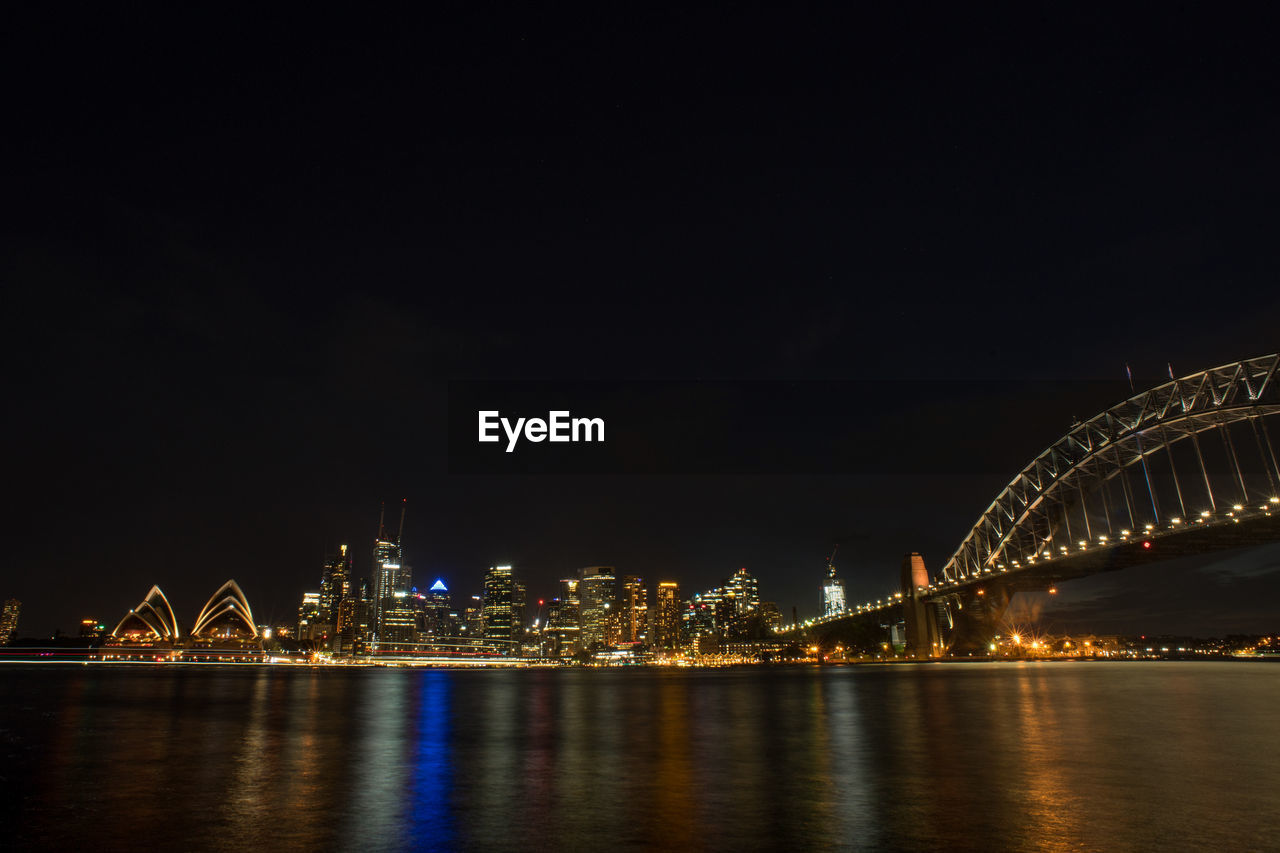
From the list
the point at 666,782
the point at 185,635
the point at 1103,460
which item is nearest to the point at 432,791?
the point at 666,782

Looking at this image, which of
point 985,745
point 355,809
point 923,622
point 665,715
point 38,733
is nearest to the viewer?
point 355,809

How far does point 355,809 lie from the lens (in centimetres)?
1053

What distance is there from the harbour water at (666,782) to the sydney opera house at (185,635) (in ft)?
554

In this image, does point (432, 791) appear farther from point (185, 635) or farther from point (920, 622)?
point (185, 635)

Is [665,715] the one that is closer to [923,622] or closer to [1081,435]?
[1081,435]

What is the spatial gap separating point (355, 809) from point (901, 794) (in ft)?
26.0

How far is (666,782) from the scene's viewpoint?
1259cm

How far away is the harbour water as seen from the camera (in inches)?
347

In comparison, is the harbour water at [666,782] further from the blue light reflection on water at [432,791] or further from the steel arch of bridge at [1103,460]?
the steel arch of bridge at [1103,460]

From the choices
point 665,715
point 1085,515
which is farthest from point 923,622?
point 665,715

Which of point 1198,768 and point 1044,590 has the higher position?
point 1044,590

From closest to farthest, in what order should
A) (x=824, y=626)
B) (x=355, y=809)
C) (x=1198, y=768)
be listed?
1. (x=355, y=809)
2. (x=1198, y=768)
3. (x=824, y=626)

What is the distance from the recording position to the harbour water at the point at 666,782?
880cm

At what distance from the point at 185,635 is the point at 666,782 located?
691 feet
